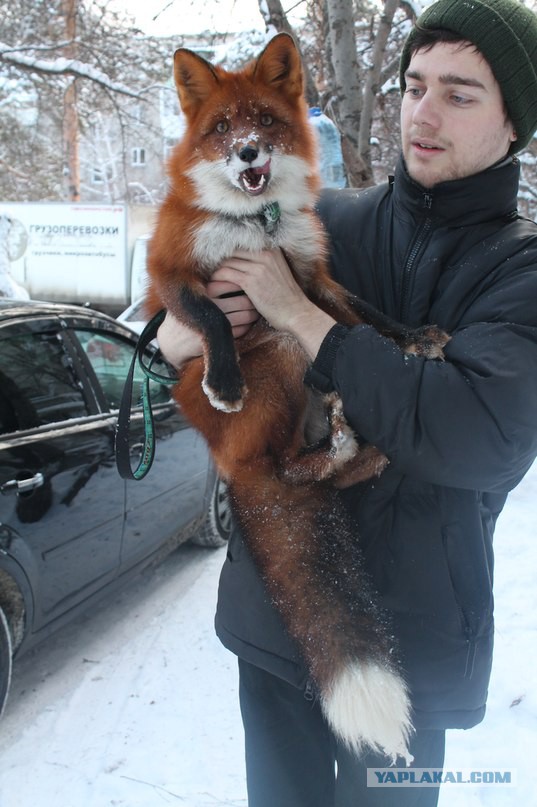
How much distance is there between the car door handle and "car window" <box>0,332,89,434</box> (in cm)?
30

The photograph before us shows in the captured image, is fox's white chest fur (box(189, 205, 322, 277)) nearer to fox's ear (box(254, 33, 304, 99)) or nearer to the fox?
the fox

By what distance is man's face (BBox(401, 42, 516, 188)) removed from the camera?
Result: 67.8 inches

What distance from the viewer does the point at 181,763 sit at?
3.15 meters

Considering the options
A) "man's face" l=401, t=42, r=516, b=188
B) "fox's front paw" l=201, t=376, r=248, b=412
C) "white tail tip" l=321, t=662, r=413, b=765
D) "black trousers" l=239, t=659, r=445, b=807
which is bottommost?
"black trousers" l=239, t=659, r=445, b=807

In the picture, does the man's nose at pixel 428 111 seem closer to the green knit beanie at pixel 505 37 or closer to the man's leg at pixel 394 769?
the green knit beanie at pixel 505 37

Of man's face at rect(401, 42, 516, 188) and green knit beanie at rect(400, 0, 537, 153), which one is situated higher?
green knit beanie at rect(400, 0, 537, 153)

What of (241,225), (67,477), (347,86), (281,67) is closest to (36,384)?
(67,477)

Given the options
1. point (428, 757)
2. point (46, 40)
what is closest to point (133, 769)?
point (428, 757)

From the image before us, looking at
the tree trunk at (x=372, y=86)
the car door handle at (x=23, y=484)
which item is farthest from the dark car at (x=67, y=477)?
the tree trunk at (x=372, y=86)

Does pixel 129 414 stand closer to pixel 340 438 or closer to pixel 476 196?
pixel 340 438

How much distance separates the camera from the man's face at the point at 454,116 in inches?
67.8

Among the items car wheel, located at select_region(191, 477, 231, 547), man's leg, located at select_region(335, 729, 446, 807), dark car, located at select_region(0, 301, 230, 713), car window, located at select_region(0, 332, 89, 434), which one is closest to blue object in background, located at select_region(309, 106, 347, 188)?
dark car, located at select_region(0, 301, 230, 713)

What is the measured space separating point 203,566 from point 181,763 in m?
2.29

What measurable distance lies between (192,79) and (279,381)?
1240 millimetres
